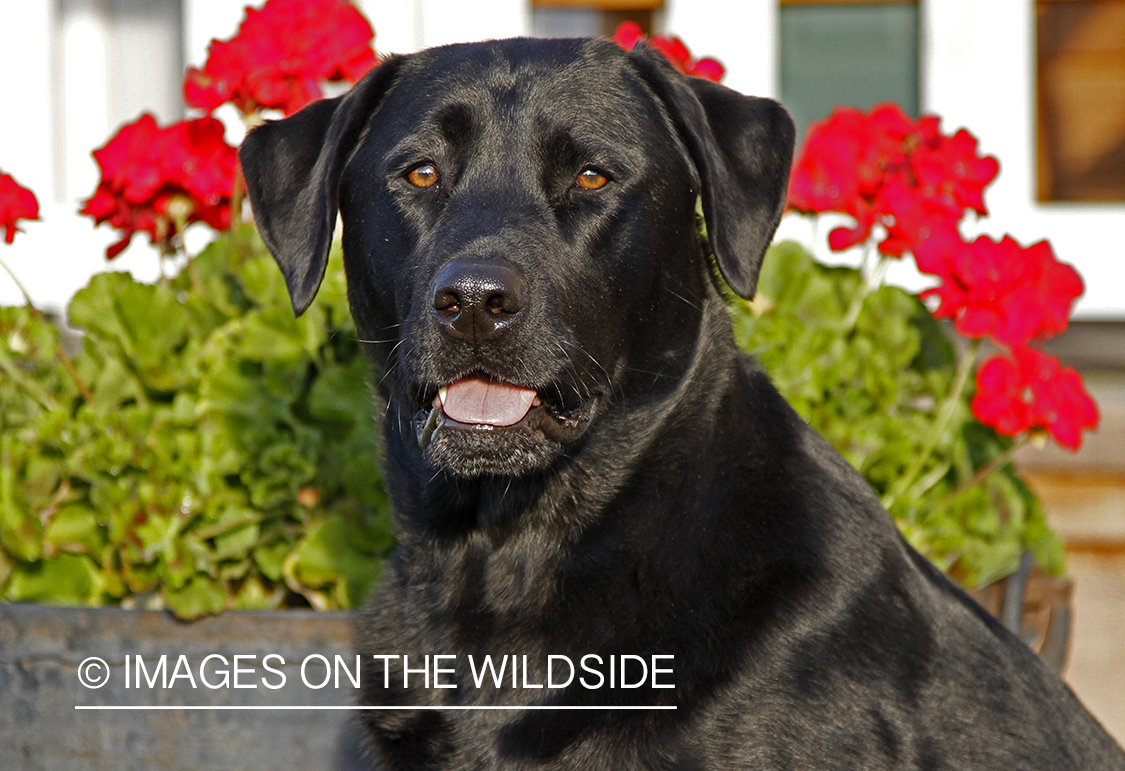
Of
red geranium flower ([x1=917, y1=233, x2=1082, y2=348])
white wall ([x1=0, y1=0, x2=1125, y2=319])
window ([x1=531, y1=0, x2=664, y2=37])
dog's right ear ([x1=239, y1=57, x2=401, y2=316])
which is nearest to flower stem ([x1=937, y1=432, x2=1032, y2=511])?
red geranium flower ([x1=917, y1=233, x2=1082, y2=348])

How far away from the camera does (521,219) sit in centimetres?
A: 204

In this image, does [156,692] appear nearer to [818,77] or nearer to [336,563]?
[336,563]

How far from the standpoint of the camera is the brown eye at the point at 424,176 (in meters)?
2.19

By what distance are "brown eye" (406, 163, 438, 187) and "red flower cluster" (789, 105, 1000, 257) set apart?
4.68 feet

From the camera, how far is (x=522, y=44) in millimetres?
2305

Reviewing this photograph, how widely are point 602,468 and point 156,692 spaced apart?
1.02 metres

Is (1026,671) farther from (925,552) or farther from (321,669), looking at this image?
(321,669)

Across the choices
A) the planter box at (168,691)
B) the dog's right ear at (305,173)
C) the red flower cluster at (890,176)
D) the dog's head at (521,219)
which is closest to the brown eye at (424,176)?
the dog's head at (521,219)

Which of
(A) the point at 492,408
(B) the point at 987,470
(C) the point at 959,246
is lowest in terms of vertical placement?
(B) the point at 987,470

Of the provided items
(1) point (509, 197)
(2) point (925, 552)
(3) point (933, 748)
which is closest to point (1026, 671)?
(3) point (933, 748)

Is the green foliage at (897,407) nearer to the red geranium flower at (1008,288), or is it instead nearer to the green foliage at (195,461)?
the red geranium flower at (1008,288)

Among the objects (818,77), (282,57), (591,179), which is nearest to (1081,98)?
(818,77)

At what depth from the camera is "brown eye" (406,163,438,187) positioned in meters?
2.19

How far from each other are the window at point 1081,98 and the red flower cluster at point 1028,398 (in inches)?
129
